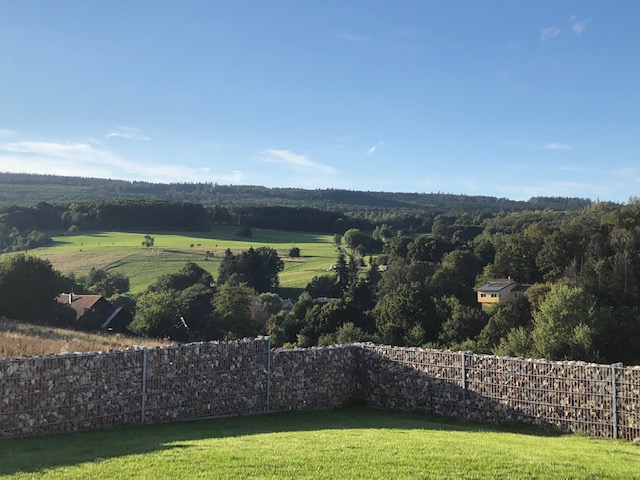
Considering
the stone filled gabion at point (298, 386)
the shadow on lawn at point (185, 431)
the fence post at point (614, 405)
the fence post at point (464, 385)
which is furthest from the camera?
the fence post at point (464, 385)

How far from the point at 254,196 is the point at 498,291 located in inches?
4359

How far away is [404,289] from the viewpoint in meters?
52.5

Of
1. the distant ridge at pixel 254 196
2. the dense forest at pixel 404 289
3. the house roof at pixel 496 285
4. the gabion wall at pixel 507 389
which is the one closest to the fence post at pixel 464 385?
the gabion wall at pixel 507 389

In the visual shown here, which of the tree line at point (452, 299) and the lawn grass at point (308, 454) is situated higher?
the lawn grass at point (308, 454)

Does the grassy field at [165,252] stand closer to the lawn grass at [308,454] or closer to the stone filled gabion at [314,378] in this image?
the stone filled gabion at [314,378]

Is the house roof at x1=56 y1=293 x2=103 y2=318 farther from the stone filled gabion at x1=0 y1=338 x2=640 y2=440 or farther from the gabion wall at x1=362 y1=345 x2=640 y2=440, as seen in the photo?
the gabion wall at x1=362 y1=345 x2=640 y2=440

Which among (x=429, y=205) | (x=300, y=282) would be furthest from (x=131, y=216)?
(x=429, y=205)

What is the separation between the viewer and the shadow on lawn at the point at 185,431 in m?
7.67

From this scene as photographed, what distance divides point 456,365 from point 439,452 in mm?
5550

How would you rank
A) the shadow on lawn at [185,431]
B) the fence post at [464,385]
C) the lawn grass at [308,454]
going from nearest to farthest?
the lawn grass at [308,454], the shadow on lawn at [185,431], the fence post at [464,385]

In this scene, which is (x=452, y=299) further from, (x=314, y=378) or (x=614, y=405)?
(x=614, y=405)

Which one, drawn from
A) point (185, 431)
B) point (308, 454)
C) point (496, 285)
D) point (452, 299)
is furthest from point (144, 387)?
point (496, 285)

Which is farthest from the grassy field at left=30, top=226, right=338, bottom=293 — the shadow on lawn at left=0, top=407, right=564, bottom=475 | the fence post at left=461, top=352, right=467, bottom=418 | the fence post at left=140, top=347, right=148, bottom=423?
the fence post at left=461, top=352, right=467, bottom=418

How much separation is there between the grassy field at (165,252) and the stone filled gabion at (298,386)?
5336cm
